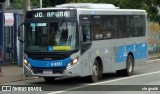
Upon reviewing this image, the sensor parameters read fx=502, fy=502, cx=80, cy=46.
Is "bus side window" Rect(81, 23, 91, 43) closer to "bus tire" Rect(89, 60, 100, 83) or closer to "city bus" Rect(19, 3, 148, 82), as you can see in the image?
"city bus" Rect(19, 3, 148, 82)

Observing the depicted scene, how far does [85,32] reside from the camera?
734 inches

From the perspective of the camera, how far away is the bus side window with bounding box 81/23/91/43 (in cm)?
1842

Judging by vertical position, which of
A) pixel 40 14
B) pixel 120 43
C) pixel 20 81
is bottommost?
pixel 20 81

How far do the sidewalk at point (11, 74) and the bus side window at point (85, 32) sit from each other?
360cm

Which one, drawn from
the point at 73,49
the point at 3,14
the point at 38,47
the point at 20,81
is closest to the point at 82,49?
the point at 73,49

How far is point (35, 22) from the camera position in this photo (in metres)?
18.6

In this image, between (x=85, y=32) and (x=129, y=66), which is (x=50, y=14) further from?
(x=129, y=66)

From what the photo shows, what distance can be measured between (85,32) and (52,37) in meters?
1.30

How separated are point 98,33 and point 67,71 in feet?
8.40

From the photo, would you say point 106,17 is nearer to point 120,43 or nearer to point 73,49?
point 120,43

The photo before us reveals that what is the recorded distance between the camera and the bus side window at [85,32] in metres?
18.4

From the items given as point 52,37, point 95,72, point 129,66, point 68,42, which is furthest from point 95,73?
point 129,66

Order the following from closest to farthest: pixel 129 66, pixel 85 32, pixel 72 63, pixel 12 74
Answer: pixel 72 63, pixel 85 32, pixel 12 74, pixel 129 66

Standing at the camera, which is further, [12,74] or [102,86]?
[12,74]
